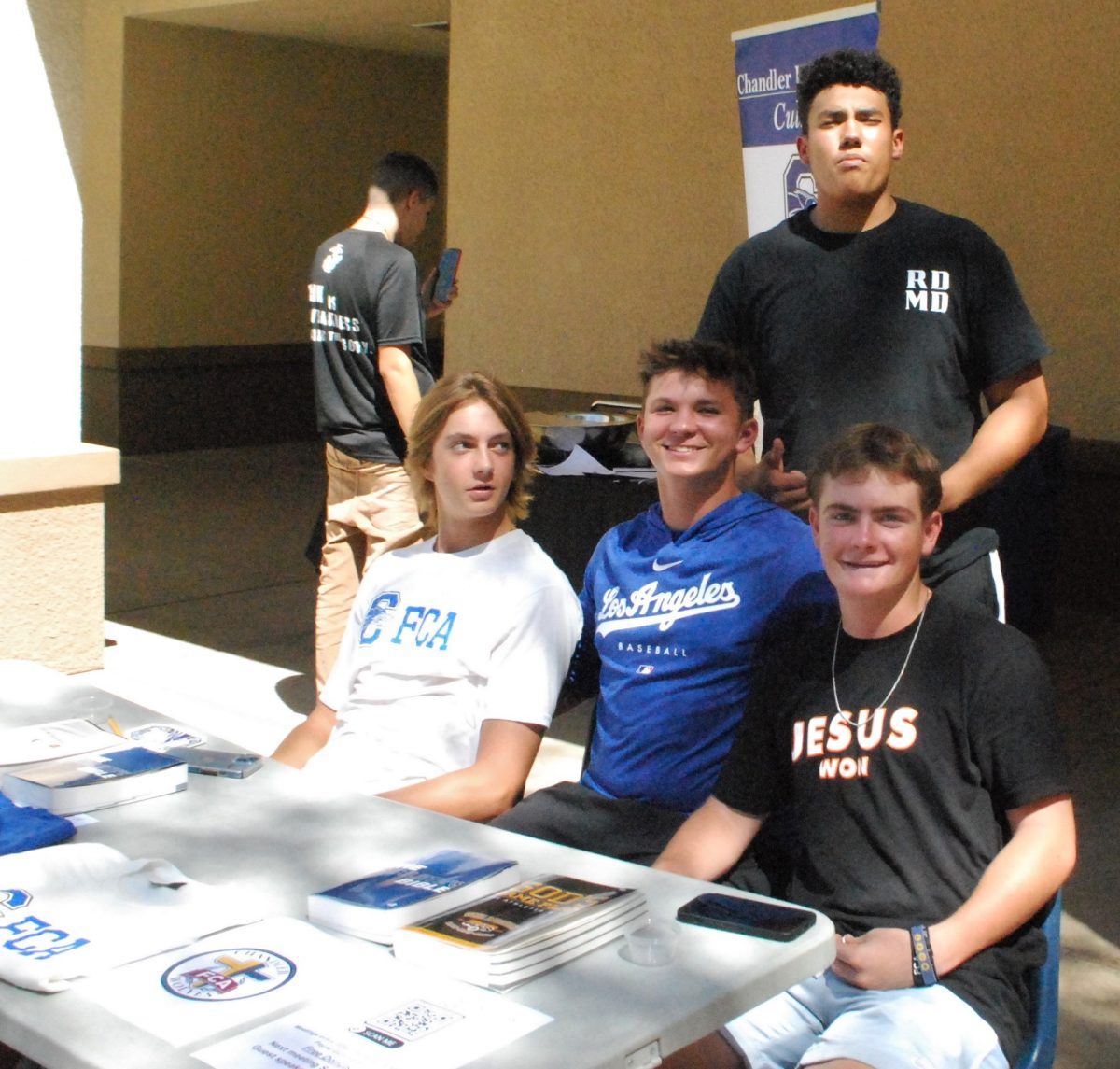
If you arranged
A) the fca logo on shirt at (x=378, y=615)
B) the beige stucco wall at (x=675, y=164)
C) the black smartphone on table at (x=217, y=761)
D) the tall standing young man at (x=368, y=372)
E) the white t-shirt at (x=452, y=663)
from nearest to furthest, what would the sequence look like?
the black smartphone on table at (x=217, y=761)
the white t-shirt at (x=452, y=663)
the fca logo on shirt at (x=378, y=615)
the tall standing young man at (x=368, y=372)
the beige stucco wall at (x=675, y=164)

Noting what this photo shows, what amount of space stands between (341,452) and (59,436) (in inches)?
50.8

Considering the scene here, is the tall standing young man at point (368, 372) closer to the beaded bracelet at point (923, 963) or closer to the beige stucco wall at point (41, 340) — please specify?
the beige stucco wall at point (41, 340)

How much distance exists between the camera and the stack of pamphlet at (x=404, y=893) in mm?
1641

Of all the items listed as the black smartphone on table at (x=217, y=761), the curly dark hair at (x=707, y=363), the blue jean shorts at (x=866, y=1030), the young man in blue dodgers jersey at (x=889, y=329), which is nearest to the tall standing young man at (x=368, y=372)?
the young man in blue dodgers jersey at (x=889, y=329)

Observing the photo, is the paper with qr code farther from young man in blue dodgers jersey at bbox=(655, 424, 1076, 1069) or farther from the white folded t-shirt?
young man in blue dodgers jersey at bbox=(655, 424, 1076, 1069)

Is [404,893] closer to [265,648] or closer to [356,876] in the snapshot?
[356,876]

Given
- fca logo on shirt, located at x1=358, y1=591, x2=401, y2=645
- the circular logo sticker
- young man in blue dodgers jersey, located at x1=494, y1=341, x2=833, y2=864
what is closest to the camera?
the circular logo sticker

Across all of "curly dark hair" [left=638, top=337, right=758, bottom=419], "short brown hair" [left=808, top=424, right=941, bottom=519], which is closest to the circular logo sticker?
"short brown hair" [left=808, top=424, right=941, bottom=519]

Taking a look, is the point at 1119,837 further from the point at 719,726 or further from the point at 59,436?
the point at 59,436

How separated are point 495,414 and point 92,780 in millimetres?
1062

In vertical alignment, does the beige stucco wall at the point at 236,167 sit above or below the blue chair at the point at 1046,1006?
above

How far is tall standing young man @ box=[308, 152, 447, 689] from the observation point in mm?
4641

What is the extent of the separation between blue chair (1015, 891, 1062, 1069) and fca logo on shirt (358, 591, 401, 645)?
1254 millimetres

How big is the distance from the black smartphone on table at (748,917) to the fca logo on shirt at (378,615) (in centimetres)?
113
